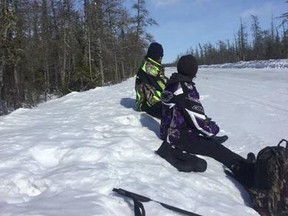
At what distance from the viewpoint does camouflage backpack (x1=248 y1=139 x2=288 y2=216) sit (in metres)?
5.04

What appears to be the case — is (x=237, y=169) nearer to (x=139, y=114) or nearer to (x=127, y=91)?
(x=139, y=114)

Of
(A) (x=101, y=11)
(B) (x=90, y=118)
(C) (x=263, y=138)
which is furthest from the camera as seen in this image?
(A) (x=101, y=11)

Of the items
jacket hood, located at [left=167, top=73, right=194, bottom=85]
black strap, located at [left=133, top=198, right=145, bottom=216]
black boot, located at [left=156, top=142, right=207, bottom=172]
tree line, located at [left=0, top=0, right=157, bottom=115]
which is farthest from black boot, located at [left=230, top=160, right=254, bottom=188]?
tree line, located at [left=0, top=0, right=157, bottom=115]

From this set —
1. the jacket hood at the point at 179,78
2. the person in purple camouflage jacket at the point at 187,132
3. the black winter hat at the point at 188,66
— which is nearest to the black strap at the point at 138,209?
the person in purple camouflage jacket at the point at 187,132

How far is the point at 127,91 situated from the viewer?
1431 cm

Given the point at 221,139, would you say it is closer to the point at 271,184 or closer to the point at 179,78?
the point at 179,78

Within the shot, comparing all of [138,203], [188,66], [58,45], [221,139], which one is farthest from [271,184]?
[58,45]

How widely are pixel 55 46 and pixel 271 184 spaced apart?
42370 millimetres

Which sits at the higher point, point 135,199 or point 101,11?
point 101,11

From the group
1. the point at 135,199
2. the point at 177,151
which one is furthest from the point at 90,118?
the point at 135,199

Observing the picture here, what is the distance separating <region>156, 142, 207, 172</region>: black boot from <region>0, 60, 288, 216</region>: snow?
9 cm

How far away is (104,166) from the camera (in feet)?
18.2

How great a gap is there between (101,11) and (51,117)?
2800 cm

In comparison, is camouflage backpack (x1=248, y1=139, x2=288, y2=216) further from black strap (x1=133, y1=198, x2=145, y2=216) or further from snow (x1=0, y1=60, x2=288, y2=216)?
black strap (x1=133, y1=198, x2=145, y2=216)
